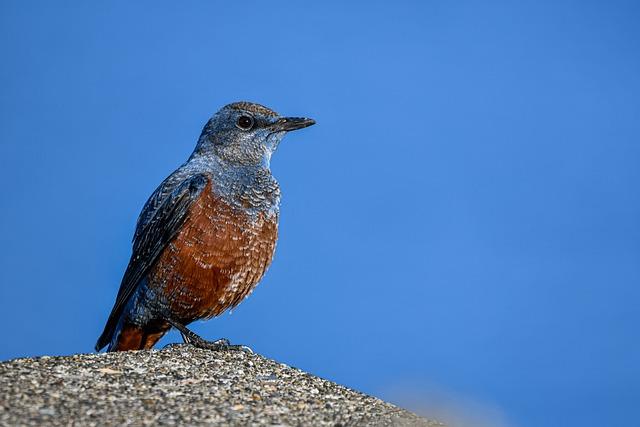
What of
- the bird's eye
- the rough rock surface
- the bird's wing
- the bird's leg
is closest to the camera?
the rough rock surface

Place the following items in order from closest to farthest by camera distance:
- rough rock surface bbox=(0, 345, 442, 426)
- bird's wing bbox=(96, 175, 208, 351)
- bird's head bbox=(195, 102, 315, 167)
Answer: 1. rough rock surface bbox=(0, 345, 442, 426)
2. bird's wing bbox=(96, 175, 208, 351)
3. bird's head bbox=(195, 102, 315, 167)

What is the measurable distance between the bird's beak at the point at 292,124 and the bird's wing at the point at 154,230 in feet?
3.52

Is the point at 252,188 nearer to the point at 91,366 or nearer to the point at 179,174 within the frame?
the point at 179,174

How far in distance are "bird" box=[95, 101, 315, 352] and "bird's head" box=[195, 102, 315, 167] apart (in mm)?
10

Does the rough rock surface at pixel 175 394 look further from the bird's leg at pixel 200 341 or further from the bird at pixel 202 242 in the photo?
the bird at pixel 202 242

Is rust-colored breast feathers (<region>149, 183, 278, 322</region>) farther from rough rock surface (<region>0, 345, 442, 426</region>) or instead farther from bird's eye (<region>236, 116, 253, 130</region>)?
bird's eye (<region>236, 116, 253, 130</region>)

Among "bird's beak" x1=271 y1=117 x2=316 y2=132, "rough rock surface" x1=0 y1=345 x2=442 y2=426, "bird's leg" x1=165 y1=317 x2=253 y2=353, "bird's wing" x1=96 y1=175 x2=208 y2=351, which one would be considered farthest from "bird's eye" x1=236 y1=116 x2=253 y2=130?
"rough rock surface" x1=0 y1=345 x2=442 y2=426

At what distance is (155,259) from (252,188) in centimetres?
111

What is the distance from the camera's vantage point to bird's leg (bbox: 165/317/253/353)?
27.1ft

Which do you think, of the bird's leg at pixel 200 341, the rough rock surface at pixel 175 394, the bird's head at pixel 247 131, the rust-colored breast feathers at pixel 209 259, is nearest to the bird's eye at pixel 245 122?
the bird's head at pixel 247 131

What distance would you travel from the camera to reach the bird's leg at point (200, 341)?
826 centimetres

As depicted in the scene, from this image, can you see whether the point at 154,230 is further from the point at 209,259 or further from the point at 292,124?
A: the point at 292,124

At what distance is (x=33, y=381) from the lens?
6.54 m

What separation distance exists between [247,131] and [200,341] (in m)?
2.21
